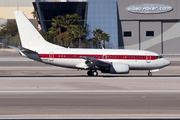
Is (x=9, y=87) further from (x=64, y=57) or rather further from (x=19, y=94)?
(x=64, y=57)

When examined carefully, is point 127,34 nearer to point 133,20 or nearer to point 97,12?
point 133,20

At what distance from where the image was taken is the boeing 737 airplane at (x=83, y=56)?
94.8ft

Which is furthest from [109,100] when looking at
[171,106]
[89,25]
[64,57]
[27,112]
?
[89,25]

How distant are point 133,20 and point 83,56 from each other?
46104mm

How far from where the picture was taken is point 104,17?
237 ft

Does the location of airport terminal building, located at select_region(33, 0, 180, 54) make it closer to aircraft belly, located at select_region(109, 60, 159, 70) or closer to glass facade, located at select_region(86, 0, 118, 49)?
glass facade, located at select_region(86, 0, 118, 49)

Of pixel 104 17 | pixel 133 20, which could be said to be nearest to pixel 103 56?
pixel 104 17

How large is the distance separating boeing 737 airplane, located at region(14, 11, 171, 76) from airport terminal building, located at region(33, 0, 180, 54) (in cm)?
4046

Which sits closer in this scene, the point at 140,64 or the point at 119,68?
the point at 119,68

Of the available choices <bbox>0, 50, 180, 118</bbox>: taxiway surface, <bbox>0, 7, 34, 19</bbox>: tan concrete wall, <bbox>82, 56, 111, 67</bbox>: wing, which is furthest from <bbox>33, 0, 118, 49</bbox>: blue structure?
<bbox>0, 50, 180, 118</bbox>: taxiway surface

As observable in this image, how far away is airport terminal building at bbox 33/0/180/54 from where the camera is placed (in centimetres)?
7206

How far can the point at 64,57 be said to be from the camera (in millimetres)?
29328

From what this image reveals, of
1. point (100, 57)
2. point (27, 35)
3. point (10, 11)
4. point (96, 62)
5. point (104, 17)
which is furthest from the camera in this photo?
point (10, 11)

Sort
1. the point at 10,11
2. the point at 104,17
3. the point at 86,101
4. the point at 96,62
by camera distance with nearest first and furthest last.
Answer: the point at 86,101 < the point at 96,62 < the point at 104,17 < the point at 10,11
